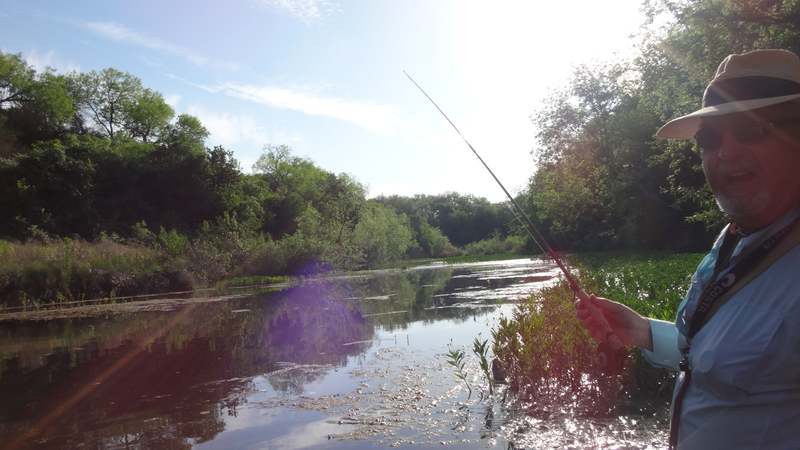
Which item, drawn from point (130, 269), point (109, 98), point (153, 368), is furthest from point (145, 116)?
point (153, 368)

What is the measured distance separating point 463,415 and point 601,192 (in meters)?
45.7

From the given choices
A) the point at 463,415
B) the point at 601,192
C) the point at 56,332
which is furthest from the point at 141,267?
the point at 601,192

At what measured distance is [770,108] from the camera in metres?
1.79

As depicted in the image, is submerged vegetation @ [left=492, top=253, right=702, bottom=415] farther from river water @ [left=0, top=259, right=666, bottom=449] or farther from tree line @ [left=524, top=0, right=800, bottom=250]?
tree line @ [left=524, top=0, right=800, bottom=250]

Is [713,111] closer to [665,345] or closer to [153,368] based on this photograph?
[665,345]

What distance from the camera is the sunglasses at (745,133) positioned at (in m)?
1.78

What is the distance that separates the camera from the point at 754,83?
5.99ft

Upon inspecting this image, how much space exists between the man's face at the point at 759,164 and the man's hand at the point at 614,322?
2.44ft

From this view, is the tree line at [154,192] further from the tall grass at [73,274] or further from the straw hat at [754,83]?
the straw hat at [754,83]

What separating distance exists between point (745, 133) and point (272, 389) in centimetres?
908

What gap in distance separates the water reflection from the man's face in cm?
636

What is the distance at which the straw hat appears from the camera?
177cm

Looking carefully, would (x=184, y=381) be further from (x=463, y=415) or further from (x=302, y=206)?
(x=302, y=206)

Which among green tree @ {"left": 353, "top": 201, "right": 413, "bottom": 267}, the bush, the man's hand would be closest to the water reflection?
the bush
